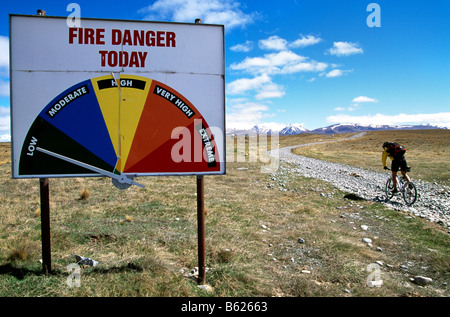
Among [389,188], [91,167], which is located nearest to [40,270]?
[91,167]

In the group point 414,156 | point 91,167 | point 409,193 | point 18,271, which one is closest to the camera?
point 91,167

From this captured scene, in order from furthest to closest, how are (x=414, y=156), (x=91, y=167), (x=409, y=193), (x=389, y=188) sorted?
(x=414, y=156), (x=389, y=188), (x=409, y=193), (x=91, y=167)

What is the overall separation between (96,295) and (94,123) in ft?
8.88

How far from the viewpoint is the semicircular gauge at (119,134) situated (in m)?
4.55

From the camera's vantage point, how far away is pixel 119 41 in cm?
463

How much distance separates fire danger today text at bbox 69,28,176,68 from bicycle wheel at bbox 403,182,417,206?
1166 cm

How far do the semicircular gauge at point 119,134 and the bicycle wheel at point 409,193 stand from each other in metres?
10.4

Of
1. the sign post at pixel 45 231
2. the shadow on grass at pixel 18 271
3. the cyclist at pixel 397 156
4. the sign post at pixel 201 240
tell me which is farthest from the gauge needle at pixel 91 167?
the cyclist at pixel 397 156

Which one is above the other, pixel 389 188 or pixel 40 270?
pixel 389 188

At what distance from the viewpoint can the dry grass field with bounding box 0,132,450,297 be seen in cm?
445

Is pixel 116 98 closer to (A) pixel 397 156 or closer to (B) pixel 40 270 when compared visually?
(B) pixel 40 270

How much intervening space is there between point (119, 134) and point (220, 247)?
3275 millimetres
